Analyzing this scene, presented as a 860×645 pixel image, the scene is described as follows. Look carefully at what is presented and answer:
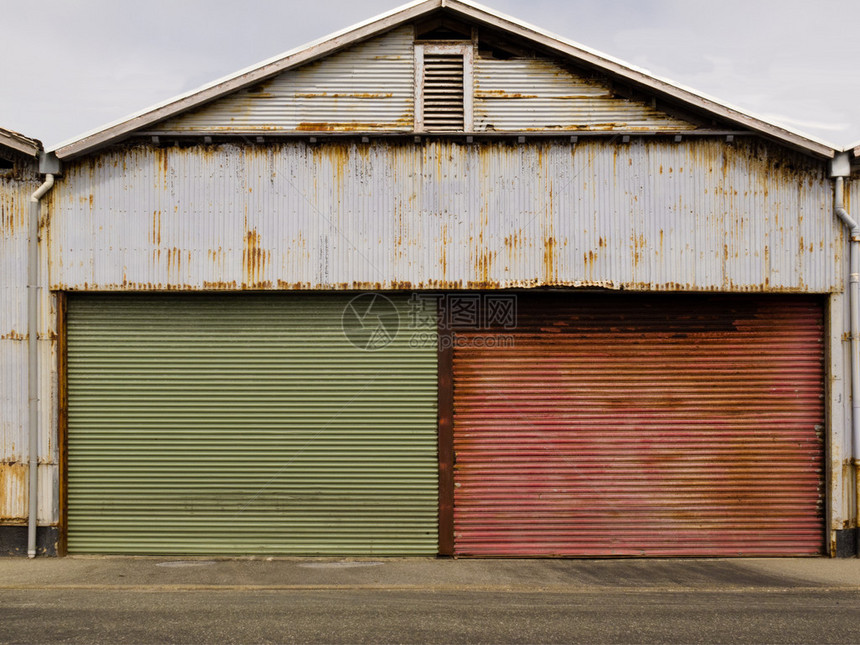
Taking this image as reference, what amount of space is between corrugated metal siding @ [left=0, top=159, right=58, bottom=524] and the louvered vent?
5723mm

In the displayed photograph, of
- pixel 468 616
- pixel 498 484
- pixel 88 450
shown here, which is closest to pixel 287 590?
pixel 468 616

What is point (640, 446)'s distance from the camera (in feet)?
30.6

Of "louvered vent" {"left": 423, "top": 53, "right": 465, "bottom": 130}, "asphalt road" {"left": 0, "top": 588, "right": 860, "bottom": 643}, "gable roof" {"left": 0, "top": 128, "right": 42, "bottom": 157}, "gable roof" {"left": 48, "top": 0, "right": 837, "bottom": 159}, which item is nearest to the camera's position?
"asphalt road" {"left": 0, "top": 588, "right": 860, "bottom": 643}

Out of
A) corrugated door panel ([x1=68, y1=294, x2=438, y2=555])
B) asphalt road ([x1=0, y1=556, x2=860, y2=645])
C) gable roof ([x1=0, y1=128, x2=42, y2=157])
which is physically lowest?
asphalt road ([x1=0, y1=556, x2=860, y2=645])

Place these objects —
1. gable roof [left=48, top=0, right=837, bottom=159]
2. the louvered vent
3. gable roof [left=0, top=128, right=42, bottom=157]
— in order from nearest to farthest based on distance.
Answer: gable roof [left=0, top=128, right=42, bottom=157]
gable roof [left=48, top=0, right=837, bottom=159]
the louvered vent

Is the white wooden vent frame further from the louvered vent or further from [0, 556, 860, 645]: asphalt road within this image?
[0, 556, 860, 645]: asphalt road

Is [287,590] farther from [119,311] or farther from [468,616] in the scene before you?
[119,311]

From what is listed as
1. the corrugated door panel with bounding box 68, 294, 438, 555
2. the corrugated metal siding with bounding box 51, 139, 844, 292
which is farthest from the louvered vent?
the corrugated door panel with bounding box 68, 294, 438, 555

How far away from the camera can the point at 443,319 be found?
30.6 feet

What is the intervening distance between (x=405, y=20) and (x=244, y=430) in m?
6.29

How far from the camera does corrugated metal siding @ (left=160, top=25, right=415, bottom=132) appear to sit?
9.22 m

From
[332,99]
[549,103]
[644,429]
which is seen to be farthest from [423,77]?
[644,429]

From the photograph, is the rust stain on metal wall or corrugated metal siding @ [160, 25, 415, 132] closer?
the rust stain on metal wall

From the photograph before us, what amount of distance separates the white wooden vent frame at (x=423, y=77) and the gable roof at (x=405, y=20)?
0.45 metres
